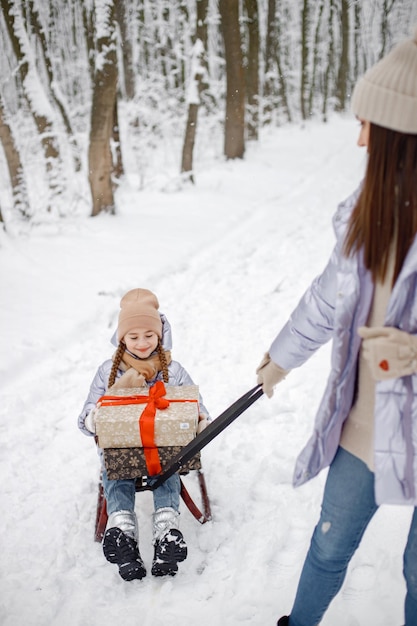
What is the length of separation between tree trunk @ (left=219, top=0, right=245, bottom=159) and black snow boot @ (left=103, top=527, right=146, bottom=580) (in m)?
12.0

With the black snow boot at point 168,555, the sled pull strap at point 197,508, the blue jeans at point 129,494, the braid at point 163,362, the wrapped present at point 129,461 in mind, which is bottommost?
the sled pull strap at point 197,508

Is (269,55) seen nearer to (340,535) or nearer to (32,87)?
(32,87)

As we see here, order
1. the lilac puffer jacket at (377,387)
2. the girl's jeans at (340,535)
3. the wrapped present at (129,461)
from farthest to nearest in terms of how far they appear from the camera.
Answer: the wrapped present at (129,461) → the girl's jeans at (340,535) → the lilac puffer jacket at (377,387)

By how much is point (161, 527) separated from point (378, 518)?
1.19 meters

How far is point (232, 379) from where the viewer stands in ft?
13.6

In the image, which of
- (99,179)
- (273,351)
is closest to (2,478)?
(273,351)

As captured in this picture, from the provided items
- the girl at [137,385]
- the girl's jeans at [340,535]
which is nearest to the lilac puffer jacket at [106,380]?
the girl at [137,385]

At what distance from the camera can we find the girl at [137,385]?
2.35 m

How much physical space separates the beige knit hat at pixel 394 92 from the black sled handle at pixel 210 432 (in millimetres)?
1124

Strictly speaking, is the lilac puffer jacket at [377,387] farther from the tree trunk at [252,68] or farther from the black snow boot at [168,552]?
the tree trunk at [252,68]

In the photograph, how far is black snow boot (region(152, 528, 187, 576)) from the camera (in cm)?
235

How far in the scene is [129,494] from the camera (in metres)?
2.62

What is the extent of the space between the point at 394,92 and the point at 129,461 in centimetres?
202

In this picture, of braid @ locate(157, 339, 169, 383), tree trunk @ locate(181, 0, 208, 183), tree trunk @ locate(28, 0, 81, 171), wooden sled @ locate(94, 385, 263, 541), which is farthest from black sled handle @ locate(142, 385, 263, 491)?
tree trunk @ locate(181, 0, 208, 183)
